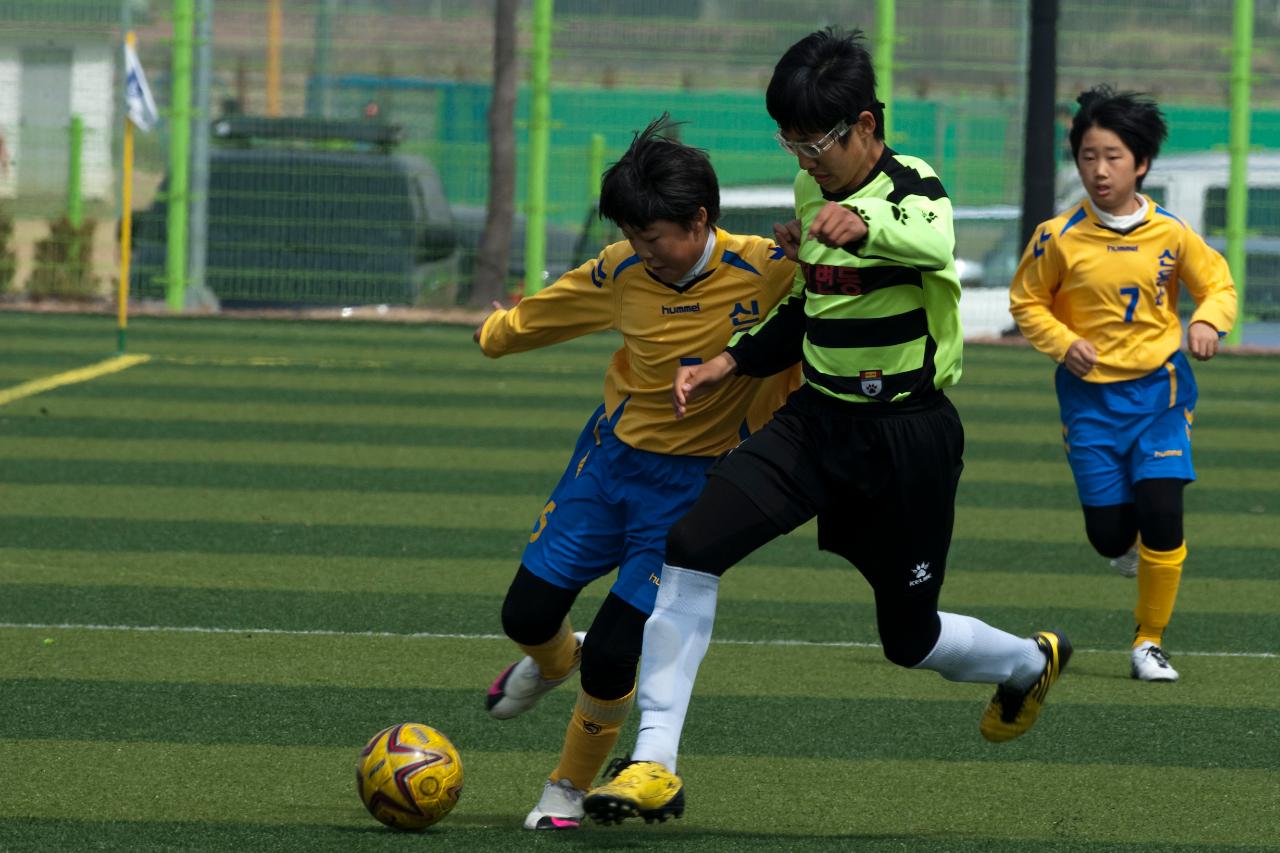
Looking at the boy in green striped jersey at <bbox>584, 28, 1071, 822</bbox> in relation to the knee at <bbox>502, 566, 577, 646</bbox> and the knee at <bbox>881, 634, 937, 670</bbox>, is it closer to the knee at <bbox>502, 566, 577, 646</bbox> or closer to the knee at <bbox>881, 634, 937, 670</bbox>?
the knee at <bbox>881, 634, 937, 670</bbox>

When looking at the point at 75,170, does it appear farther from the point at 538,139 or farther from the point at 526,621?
the point at 526,621

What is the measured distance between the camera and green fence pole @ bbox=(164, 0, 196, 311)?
62.7ft

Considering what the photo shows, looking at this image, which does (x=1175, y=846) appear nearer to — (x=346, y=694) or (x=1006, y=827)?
(x=1006, y=827)

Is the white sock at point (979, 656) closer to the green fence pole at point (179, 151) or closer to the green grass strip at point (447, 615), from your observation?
the green grass strip at point (447, 615)

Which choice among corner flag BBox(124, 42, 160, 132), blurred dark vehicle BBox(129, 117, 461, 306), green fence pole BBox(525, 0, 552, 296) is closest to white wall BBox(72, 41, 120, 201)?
blurred dark vehicle BBox(129, 117, 461, 306)

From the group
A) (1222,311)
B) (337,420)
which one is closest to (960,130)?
(337,420)

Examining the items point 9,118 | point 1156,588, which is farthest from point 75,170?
point 1156,588

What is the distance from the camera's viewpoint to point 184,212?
1925cm

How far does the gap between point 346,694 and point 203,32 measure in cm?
1373

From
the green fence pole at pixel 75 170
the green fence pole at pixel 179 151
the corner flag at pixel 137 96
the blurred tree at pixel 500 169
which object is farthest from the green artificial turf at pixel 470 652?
the green fence pole at pixel 75 170

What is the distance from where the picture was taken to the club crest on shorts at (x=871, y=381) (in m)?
5.02

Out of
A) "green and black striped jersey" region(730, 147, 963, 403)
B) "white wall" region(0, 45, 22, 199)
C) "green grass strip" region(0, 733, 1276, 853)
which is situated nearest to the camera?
"green and black striped jersey" region(730, 147, 963, 403)

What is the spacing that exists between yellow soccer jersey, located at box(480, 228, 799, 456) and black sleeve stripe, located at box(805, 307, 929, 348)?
12.7 inches

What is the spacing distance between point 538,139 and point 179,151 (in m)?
3.17
